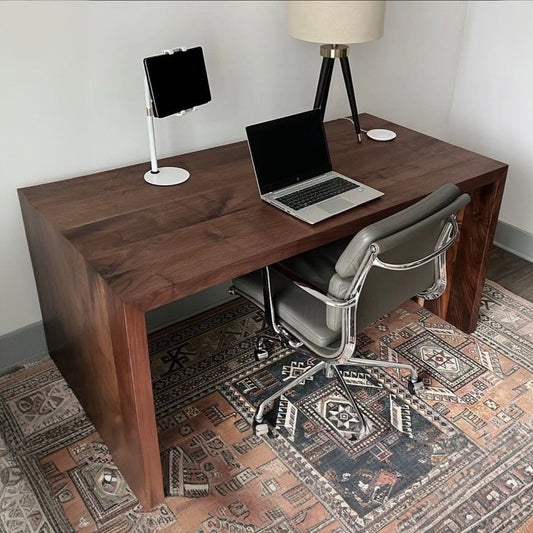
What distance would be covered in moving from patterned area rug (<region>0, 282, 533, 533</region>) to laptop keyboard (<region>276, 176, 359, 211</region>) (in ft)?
2.24

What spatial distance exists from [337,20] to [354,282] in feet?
2.92

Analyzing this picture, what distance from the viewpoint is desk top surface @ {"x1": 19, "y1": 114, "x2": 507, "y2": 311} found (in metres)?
1.52

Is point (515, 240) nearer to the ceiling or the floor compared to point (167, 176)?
nearer to the floor

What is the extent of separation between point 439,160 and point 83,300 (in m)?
1.28

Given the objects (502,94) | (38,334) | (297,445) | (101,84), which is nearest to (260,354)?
(297,445)

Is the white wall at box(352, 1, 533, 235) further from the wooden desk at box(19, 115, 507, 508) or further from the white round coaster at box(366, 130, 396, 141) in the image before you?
the wooden desk at box(19, 115, 507, 508)

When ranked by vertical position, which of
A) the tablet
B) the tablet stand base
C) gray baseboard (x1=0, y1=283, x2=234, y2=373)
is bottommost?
gray baseboard (x1=0, y1=283, x2=234, y2=373)

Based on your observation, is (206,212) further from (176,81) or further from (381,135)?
(381,135)

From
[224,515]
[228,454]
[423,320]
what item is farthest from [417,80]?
[224,515]

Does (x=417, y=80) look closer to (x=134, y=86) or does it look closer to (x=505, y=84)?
(x=505, y=84)

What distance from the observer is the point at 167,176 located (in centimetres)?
198

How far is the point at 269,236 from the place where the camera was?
65.5 inches

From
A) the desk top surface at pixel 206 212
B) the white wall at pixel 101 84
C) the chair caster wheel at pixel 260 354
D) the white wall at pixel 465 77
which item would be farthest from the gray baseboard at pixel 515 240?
the chair caster wheel at pixel 260 354

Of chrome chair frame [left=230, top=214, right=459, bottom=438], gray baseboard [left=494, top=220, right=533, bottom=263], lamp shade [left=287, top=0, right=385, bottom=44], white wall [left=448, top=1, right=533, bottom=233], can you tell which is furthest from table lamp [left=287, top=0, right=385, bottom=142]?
gray baseboard [left=494, top=220, right=533, bottom=263]
